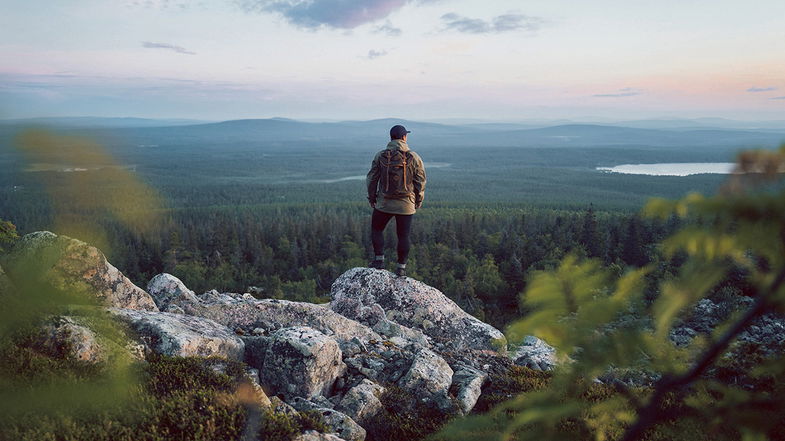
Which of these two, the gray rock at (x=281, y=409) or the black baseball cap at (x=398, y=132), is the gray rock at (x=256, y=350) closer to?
the gray rock at (x=281, y=409)

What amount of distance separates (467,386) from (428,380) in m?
0.54

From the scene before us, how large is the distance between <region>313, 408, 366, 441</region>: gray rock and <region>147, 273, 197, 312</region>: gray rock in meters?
6.36

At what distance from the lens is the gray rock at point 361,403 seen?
529cm

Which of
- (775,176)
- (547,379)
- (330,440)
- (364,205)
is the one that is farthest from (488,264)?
(364,205)

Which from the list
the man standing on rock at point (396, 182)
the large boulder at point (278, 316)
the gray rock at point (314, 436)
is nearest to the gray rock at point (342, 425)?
the gray rock at point (314, 436)

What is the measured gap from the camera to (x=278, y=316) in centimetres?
920

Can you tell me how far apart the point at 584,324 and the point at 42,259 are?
204 cm

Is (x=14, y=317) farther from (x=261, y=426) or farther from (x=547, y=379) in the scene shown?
(x=547, y=379)

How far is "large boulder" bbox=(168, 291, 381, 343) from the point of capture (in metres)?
8.60

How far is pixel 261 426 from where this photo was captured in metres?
4.20

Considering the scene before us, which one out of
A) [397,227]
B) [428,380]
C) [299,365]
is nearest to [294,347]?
[299,365]

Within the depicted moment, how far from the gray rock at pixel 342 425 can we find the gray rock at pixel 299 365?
2.55ft

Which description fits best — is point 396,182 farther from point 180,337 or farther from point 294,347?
point 180,337

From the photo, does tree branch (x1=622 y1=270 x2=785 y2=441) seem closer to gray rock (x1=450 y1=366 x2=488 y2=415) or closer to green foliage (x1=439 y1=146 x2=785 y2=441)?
green foliage (x1=439 y1=146 x2=785 y2=441)
